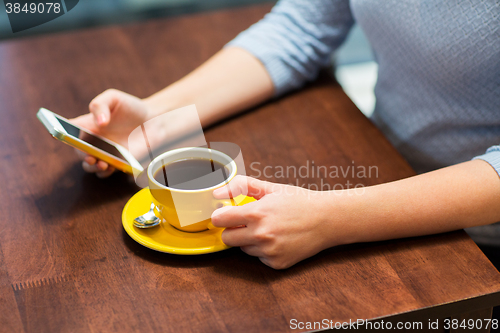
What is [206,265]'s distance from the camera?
23.9 inches

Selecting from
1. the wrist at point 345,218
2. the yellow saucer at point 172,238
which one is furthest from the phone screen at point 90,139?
the wrist at point 345,218

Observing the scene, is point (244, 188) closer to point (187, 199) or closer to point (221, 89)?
point (187, 199)

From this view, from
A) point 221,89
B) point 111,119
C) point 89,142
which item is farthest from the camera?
point 221,89

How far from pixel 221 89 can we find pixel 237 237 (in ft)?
1.47

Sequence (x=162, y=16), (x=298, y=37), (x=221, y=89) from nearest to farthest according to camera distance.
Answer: (x=221, y=89), (x=298, y=37), (x=162, y=16)

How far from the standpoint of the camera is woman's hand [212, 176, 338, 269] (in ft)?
1.94

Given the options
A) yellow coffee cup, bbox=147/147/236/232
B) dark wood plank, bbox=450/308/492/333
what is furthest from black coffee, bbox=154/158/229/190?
dark wood plank, bbox=450/308/492/333

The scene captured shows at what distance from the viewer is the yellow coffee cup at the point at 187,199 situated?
596mm

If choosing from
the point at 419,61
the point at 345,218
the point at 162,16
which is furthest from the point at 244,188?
the point at 162,16

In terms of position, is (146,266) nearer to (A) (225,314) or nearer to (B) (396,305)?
(A) (225,314)

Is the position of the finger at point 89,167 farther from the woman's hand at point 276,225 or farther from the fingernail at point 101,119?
the woman's hand at point 276,225

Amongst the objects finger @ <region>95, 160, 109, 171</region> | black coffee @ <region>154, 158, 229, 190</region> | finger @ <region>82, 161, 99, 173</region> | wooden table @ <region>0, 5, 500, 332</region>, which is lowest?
wooden table @ <region>0, 5, 500, 332</region>

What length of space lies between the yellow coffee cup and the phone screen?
0.14 meters

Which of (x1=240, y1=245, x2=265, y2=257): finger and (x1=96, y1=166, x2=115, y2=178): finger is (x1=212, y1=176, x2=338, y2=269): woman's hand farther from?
(x1=96, y1=166, x2=115, y2=178): finger
